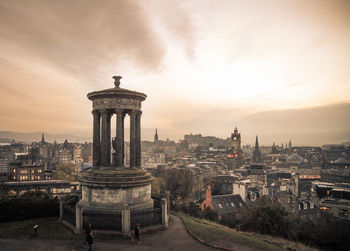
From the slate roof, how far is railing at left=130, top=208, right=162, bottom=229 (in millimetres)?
35408

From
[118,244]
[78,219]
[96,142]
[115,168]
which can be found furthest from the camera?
[96,142]

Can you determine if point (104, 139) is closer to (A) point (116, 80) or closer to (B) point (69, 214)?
(A) point (116, 80)

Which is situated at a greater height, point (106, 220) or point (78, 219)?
point (78, 219)

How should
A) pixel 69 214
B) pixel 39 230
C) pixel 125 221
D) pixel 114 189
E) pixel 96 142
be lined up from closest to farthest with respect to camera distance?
pixel 125 221, pixel 39 230, pixel 69 214, pixel 114 189, pixel 96 142

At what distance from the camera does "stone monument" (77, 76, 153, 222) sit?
67.1ft

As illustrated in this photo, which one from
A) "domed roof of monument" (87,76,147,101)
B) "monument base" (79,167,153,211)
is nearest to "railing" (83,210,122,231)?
"monument base" (79,167,153,211)

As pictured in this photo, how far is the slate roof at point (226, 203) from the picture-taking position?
178ft

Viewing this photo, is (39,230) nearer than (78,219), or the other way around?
(78,219)

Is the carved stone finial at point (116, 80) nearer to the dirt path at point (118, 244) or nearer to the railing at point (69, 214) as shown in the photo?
the railing at point (69, 214)

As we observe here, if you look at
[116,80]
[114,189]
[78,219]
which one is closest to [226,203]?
[114,189]

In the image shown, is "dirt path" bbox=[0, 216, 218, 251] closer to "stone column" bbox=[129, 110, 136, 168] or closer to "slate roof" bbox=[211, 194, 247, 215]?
"stone column" bbox=[129, 110, 136, 168]

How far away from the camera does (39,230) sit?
19125 millimetres

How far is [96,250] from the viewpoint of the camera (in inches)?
607

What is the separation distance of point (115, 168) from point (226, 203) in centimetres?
4035
